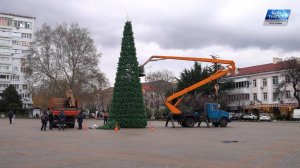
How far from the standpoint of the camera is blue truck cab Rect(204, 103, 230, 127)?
3284 cm

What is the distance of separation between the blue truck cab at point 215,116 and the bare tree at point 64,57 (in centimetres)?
3694

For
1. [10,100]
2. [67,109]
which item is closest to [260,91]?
[67,109]

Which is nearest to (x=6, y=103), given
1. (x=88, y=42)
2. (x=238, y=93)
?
(x=88, y=42)

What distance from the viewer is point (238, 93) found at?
3157 inches

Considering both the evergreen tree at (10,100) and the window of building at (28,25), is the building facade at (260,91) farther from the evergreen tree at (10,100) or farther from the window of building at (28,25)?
the window of building at (28,25)

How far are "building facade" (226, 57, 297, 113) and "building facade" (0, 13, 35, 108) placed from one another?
171ft

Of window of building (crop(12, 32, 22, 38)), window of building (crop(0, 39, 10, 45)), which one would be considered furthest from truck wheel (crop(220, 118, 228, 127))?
window of building (crop(12, 32, 22, 38))

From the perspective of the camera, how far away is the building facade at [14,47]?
9488 cm

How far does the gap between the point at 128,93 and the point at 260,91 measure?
51957 mm

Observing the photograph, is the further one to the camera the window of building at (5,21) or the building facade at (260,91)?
the window of building at (5,21)

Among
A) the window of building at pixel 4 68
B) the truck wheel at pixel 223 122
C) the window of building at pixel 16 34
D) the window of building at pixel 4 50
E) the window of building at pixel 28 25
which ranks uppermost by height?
the window of building at pixel 28 25

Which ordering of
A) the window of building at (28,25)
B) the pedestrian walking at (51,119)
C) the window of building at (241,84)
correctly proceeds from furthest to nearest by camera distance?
the window of building at (28,25) < the window of building at (241,84) < the pedestrian walking at (51,119)

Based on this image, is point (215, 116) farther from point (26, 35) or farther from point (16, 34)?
point (26, 35)

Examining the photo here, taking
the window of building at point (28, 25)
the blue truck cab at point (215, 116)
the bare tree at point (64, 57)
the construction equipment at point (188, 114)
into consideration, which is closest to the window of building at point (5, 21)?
the window of building at point (28, 25)
